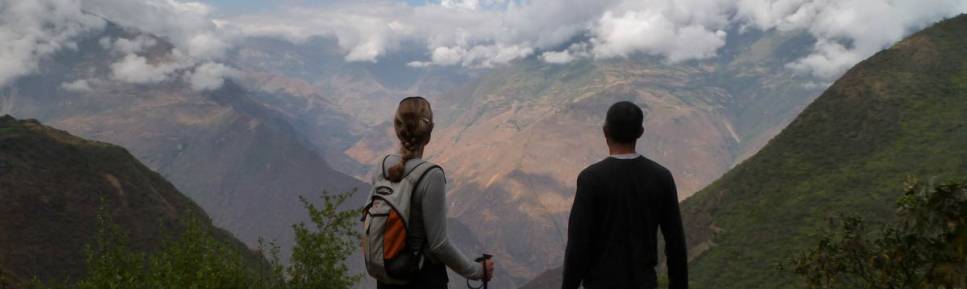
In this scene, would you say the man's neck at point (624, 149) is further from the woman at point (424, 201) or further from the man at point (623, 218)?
the woman at point (424, 201)

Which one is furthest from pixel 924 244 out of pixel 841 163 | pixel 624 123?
pixel 841 163

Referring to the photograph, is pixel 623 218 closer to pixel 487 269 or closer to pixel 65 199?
pixel 487 269

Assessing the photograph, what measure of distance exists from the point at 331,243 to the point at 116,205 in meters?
74.3

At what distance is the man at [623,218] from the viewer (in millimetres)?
5914

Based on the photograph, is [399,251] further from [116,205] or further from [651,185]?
[116,205]

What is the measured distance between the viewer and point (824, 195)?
Answer: 212ft

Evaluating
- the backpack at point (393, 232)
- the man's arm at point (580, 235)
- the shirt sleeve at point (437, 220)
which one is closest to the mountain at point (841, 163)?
the man's arm at point (580, 235)

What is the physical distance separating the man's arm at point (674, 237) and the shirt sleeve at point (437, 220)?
6.65 ft

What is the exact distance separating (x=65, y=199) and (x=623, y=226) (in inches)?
3532

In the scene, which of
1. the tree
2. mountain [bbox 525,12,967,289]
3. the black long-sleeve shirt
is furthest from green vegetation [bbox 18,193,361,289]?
mountain [bbox 525,12,967,289]

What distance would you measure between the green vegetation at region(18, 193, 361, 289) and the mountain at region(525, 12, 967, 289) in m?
39.1

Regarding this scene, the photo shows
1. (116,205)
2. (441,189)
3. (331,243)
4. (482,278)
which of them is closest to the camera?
(441,189)

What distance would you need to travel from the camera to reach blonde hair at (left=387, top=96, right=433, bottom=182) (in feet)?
18.8

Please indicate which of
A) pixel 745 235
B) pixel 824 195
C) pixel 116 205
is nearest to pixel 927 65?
pixel 824 195
